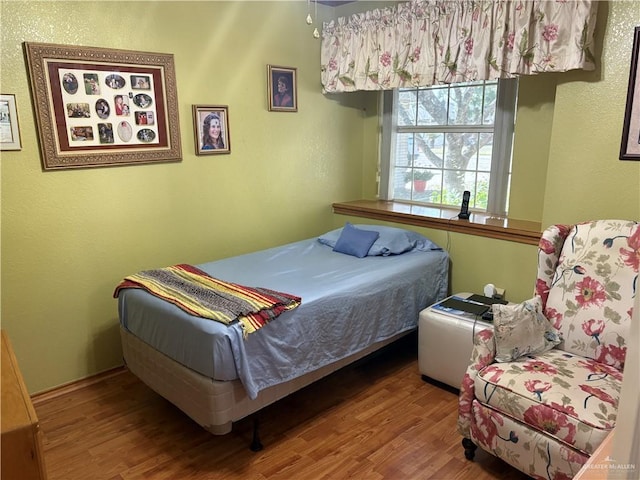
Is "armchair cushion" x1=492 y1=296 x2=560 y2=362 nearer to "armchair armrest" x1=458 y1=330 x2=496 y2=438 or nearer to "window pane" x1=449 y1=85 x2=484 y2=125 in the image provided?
"armchair armrest" x1=458 y1=330 x2=496 y2=438

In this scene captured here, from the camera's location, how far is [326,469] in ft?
6.66

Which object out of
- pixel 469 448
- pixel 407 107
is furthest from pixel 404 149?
pixel 469 448

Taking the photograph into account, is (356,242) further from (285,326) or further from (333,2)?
(333,2)

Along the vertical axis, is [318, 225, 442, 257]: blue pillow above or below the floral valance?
below

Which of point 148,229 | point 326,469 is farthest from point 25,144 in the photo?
point 326,469

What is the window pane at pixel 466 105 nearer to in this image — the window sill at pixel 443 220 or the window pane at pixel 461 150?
the window pane at pixel 461 150

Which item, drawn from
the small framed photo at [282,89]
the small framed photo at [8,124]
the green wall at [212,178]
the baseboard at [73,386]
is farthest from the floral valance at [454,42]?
the baseboard at [73,386]

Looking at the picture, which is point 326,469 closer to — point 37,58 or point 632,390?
point 632,390

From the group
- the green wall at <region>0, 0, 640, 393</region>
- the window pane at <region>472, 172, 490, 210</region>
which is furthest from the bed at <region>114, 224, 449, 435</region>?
the window pane at <region>472, 172, 490, 210</region>

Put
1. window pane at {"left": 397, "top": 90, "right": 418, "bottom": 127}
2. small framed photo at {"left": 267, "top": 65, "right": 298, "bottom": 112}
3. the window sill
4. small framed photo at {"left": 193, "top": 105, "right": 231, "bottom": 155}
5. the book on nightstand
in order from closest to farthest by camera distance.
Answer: the book on nightstand
the window sill
small framed photo at {"left": 193, "top": 105, "right": 231, "bottom": 155}
small framed photo at {"left": 267, "top": 65, "right": 298, "bottom": 112}
window pane at {"left": 397, "top": 90, "right": 418, "bottom": 127}

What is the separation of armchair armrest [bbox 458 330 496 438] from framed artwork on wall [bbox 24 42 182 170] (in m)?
2.12

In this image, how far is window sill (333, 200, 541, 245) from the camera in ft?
9.20

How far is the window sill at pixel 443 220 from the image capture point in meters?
2.80

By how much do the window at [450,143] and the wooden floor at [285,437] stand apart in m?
1.52
